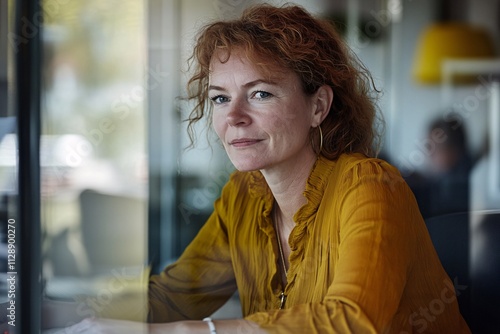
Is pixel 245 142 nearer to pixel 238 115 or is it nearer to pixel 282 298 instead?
pixel 238 115

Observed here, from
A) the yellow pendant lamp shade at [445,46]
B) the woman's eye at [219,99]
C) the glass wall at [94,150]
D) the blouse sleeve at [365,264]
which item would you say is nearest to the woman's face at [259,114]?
the woman's eye at [219,99]

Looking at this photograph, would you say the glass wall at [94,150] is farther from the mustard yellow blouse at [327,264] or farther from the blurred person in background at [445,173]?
the blurred person in background at [445,173]

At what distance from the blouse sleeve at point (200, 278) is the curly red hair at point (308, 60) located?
26cm

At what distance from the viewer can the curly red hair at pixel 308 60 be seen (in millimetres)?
1087

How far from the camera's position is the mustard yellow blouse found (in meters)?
0.94

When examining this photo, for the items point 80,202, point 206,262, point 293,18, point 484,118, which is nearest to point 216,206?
point 206,262

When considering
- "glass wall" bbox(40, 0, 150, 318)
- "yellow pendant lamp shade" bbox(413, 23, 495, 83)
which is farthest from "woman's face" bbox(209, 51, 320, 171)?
"yellow pendant lamp shade" bbox(413, 23, 495, 83)

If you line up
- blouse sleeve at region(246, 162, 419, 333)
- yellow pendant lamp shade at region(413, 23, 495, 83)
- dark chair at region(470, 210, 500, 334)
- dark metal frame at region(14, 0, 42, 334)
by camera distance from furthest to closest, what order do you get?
yellow pendant lamp shade at region(413, 23, 495, 83) → dark chair at region(470, 210, 500, 334) → dark metal frame at region(14, 0, 42, 334) → blouse sleeve at region(246, 162, 419, 333)

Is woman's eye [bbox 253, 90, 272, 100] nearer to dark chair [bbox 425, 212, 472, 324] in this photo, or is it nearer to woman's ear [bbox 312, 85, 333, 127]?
woman's ear [bbox 312, 85, 333, 127]

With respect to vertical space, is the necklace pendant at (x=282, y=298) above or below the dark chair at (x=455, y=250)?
below

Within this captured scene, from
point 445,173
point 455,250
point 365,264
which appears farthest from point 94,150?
point 445,173

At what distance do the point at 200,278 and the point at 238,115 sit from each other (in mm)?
397

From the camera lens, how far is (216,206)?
1.31m

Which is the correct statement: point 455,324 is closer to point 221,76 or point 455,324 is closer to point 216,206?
point 216,206
